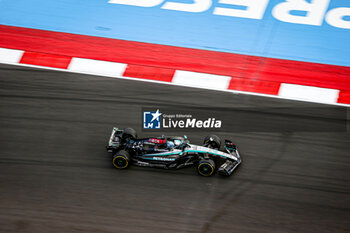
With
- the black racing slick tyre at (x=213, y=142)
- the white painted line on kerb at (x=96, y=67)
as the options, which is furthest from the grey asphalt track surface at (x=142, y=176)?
the white painted line on kerb at (x=96, y=67)

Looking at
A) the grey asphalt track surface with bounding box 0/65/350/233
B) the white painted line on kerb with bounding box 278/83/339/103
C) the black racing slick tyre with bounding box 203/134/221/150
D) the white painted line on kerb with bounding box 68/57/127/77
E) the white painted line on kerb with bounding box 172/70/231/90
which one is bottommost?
the grey asphalt track surface with bounding box 0/65/350/233

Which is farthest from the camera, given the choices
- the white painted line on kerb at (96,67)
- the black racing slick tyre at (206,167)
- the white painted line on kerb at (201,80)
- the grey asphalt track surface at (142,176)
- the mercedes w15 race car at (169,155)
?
the white painted line on kerb at (96,67)

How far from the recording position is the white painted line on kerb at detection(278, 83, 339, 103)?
28.7 ft

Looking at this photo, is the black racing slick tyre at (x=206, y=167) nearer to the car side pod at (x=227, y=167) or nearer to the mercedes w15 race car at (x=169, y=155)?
the mercedes w15 race car at (x=169, y=155)

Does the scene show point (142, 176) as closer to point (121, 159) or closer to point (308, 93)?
point (121, 159)

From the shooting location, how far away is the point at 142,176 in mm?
6762

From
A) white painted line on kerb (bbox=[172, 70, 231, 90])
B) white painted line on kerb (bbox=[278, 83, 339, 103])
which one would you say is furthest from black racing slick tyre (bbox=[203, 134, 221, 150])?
white painted line on kerb (bbox=[278, 83, 339, 103])

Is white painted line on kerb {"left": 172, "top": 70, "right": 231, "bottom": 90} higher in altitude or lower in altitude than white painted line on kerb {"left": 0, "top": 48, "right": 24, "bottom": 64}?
higher

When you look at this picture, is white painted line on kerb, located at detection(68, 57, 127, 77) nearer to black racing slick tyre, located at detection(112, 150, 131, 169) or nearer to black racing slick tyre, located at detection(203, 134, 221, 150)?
black racing slick tyre, located at detection(112, 150, 131, 169)

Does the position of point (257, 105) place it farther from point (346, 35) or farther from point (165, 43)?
point (346, 35)

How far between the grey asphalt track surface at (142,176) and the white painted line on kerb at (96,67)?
0.69 meters

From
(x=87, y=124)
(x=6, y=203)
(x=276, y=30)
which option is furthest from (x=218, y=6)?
(x=6, y=203)

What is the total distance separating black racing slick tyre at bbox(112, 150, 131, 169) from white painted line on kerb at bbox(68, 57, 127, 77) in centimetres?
312

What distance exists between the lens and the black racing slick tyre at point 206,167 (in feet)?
21.5
